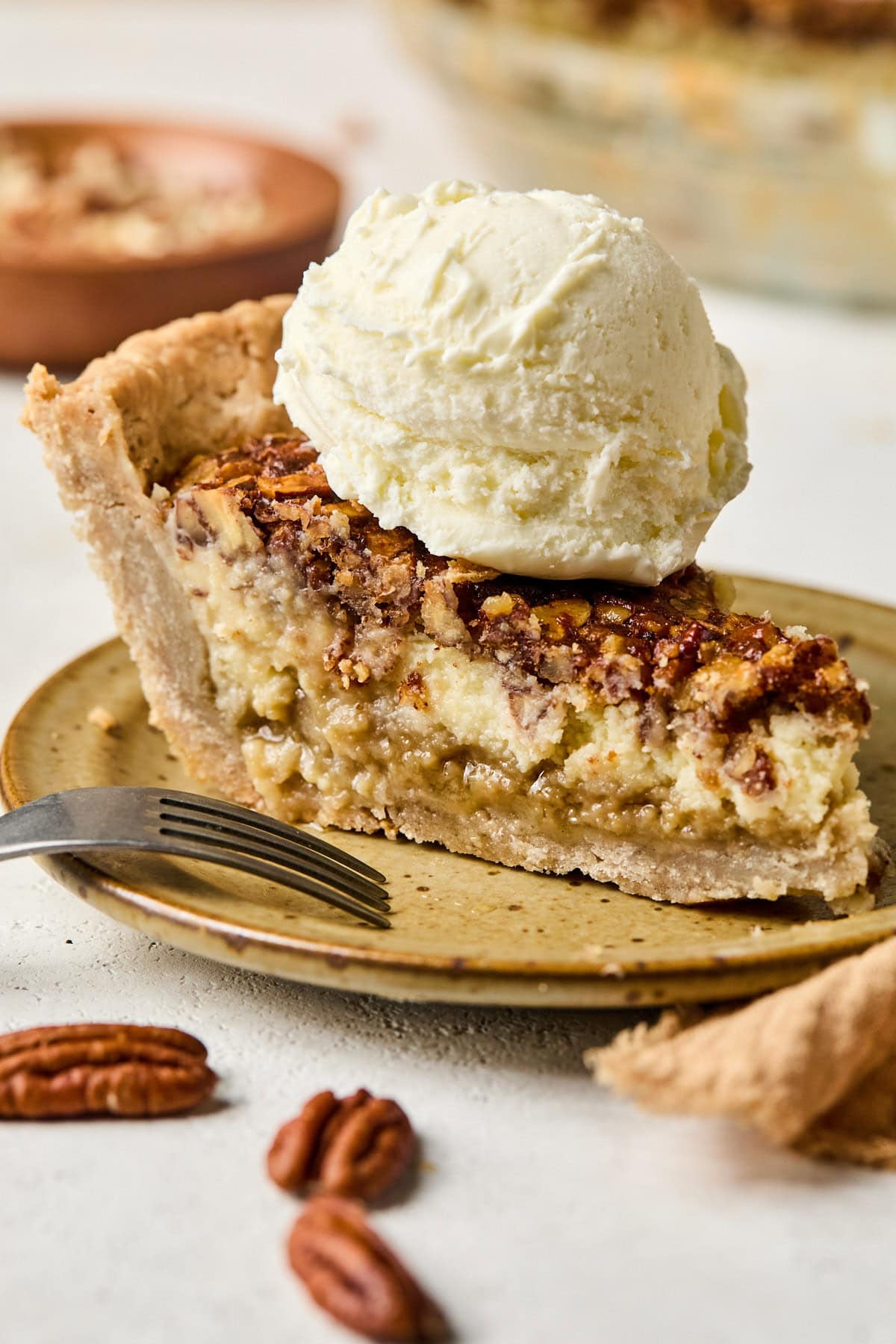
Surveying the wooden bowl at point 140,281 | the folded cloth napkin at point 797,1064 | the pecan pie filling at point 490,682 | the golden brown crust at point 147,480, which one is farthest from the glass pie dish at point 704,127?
the folded cloth napkin at point 797,1064

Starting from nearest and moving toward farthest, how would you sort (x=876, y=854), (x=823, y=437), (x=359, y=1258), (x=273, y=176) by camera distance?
(x=359, y=1258) < (x=876, y=854) < (x=823, y=437) < (x=273, y=176)

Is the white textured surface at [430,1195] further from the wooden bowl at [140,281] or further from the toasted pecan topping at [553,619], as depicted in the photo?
the wooden bowl at [140,281]

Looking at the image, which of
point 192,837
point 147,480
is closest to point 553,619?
point 192,837

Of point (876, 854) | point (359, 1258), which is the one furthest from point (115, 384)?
point (359, 1258)

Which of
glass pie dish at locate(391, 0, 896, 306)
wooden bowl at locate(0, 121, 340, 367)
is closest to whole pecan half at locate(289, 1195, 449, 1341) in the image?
wooden bowl at locate(0, 121, 340, 367)

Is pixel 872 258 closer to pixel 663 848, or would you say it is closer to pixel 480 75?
pixel 480 75

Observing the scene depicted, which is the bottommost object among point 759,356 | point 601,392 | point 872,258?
point 759,356

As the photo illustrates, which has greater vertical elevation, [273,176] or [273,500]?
[273,500]

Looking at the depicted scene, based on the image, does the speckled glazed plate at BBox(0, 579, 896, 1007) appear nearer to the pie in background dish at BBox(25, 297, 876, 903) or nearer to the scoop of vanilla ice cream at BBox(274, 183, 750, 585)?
the pie in background dish at BBox(25, 297, 876, 903)

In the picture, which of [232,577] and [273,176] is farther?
[273,176]
